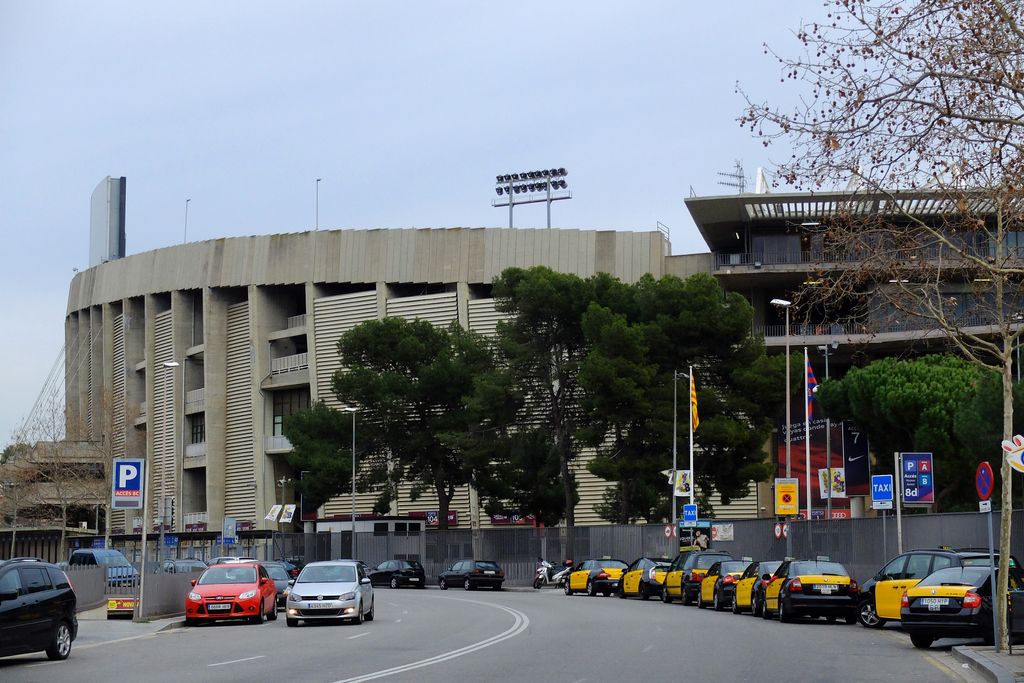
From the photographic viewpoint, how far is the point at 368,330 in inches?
2761

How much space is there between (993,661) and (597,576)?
30250 millimetres

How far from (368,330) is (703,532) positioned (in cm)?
2616

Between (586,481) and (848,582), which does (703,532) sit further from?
(586,481)

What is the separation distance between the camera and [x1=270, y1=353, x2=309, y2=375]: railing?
85062 millimetres

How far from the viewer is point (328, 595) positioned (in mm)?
29219

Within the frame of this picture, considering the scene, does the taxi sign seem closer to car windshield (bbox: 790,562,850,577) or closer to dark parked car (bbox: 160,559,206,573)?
car windshield (bbox: 790,562,850,577)

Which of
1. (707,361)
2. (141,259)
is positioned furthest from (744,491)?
(141,259)

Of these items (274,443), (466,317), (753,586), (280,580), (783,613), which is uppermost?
(466,317)

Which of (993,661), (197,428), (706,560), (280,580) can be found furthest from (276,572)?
(197,428)

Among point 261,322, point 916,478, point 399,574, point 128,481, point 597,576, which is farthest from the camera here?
point 261,322

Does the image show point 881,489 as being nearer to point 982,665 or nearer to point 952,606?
point 952,606

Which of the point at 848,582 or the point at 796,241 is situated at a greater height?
the point at 796,241

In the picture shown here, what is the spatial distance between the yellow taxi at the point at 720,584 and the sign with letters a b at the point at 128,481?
15.2 m

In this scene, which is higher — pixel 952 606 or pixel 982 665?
pixel 952 606
